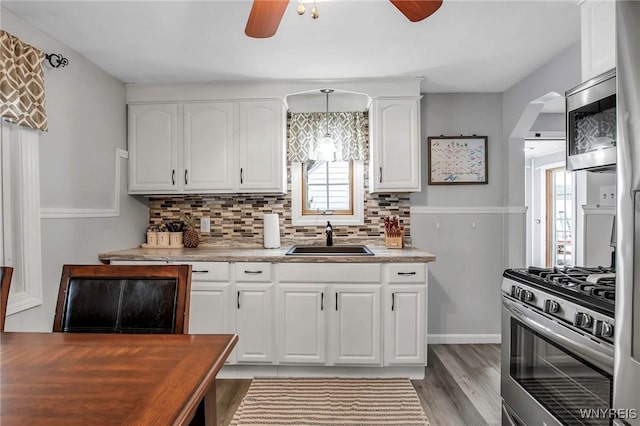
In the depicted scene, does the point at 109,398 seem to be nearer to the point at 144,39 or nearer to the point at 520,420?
the point at 520,420

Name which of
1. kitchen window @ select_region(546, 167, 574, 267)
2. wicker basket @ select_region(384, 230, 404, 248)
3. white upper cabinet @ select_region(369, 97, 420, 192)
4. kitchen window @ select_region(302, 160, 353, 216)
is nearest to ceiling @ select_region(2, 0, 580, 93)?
white upper cabinet @ select_region(369, 97, 420, 192)

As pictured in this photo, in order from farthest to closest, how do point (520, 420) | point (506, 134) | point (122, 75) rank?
point (506, 134) < point (122, 75) < point (520, 420)

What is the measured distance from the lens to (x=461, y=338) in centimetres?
342

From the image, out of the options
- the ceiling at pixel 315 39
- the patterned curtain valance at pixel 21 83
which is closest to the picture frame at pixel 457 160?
the ceiling at pixel 315 39

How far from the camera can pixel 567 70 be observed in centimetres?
252

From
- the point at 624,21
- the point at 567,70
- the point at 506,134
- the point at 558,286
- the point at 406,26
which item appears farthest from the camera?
the point at 506,134

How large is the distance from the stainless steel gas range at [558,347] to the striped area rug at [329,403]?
69 cm

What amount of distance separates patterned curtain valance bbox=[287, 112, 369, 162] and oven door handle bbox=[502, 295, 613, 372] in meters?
2.00

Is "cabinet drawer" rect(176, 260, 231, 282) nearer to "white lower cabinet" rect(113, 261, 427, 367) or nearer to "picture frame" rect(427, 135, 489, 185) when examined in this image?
"white lower cabinet" rect(113, 261, 427, 367)

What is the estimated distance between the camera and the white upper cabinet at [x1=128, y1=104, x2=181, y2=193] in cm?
313

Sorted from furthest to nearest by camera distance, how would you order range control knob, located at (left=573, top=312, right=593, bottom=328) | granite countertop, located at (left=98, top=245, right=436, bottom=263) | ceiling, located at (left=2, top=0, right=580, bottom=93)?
granite countertop, located at (left=98, top=245, right=436, bottom=263) < ceiling, located at (left=2, top=0, right=580, bottom=93) < range control knob, located at (left=573, top=312, right=593, bottom=328)

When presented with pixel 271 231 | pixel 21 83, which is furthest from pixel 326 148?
pixel 21 83

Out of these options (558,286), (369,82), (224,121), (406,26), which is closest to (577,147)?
(558,286)

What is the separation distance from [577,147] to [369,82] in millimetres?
1755
